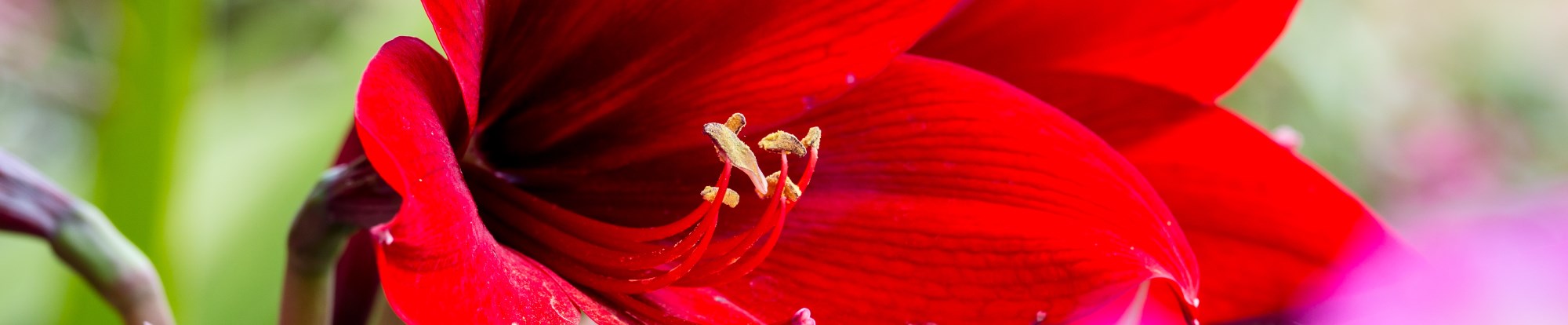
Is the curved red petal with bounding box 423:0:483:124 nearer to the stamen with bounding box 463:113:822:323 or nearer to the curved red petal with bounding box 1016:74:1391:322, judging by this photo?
the stamen with bounding box 463:113:822:323

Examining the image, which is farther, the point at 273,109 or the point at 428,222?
the point at 273,109

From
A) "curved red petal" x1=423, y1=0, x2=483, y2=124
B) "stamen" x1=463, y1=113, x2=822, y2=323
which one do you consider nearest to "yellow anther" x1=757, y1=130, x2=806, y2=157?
"stamen" x1=463, y1=113, x2=822, y2=323

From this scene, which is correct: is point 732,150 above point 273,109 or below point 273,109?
above

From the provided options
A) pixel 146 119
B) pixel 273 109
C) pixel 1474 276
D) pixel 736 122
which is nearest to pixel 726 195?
pixel 736 122

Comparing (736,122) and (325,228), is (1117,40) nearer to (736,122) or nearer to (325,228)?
(736,122)

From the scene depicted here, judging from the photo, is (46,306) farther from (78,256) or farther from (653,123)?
(653,123)

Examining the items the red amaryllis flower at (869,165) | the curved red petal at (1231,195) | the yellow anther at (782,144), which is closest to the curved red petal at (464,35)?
the red amaryllis flower at (869,165)

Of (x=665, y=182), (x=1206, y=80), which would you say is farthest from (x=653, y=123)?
(x=1206, y=80)
